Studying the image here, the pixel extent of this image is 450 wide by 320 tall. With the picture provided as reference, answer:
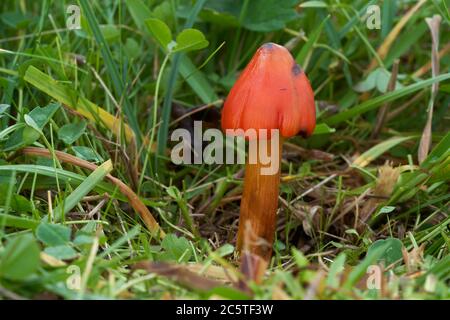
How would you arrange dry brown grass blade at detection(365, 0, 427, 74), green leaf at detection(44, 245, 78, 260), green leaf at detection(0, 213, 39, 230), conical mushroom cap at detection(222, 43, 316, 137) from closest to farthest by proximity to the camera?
green leaf at detection(44, 245, 78, 260)
green leaf at detection(0, 213, 39, 230)
conical mushroom cap at detection(222, 43, 316, 137)
dry brown grass blade at detection(365, 0, 427, 74)

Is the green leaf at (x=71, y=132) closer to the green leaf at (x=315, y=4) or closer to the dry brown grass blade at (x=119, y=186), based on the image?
the dry brown grass blade at (x=119, y=186)

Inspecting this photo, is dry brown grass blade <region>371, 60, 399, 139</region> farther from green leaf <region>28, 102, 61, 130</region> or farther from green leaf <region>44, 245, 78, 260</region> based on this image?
green leaf <region>44, 245, 78, 260</region>

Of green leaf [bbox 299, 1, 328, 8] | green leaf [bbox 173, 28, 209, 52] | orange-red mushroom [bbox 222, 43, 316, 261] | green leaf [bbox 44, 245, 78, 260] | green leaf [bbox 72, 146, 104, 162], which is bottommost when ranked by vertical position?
green leaf [bbox 44, 245, 78, 260]

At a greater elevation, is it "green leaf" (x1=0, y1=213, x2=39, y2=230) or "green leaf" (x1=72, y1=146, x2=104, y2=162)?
"green leaf" (x1=72, y1=146, x2=104, y2=162)

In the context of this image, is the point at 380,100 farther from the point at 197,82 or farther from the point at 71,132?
the point at 71,132

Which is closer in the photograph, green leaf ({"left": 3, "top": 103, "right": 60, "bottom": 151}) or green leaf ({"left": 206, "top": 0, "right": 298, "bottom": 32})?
green leaf ({"left": 3, "top": 103, "right": 60, "bottom": 151})

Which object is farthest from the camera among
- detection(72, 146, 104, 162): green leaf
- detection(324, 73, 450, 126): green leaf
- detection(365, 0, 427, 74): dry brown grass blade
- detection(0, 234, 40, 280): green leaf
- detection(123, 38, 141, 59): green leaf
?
detection(365, 0, 427, 74): dry brown grass blade

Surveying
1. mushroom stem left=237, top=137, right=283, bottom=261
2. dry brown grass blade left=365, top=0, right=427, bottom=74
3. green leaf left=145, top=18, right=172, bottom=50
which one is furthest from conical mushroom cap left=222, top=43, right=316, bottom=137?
dry brown grass blade left=365, top=0, right=427, bottom=74
